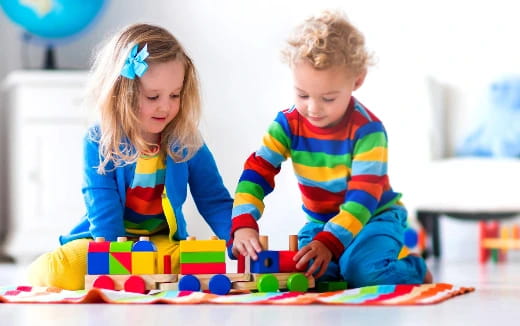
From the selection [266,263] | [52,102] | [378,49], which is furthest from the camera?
[378,49]

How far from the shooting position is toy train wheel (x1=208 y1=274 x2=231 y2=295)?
1.21 meters

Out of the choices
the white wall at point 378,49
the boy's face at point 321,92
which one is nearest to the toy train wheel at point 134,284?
the boy's face at point 321,92

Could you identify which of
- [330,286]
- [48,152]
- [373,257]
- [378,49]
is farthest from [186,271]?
[378,49]

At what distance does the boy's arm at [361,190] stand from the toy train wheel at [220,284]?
0.17 meters

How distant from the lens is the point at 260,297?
3.76 ft

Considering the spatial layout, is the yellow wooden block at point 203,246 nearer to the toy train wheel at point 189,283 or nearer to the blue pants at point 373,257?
the toy train wheel at point 189,283

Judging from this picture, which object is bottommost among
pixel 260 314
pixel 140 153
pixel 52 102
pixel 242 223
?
pixel 260 314

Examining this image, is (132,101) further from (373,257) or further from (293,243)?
(373,257)

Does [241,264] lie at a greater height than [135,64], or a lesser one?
lesser

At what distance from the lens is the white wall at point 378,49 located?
2238 millimetres

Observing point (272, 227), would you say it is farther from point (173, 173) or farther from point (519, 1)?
point (519, 1)

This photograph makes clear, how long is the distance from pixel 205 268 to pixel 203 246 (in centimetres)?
3

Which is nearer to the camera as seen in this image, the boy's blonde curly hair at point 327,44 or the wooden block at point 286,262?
the wooden block at point 286,262

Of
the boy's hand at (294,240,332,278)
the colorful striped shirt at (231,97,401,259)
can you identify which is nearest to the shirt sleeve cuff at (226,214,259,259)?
the colorful striped shirt at (231,97,401,259)
